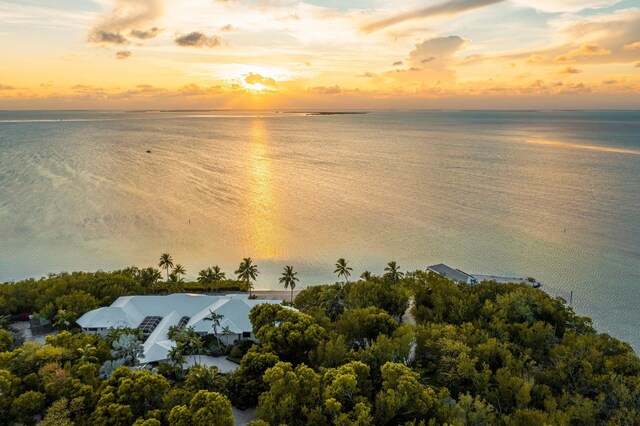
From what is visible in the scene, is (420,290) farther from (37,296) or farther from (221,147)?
(221,147)

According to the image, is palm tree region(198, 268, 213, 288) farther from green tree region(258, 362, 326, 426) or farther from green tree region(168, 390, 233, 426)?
green tree region(168, 390, 233, 426)

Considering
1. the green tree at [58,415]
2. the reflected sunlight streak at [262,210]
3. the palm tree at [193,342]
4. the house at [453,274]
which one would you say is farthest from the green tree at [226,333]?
the house at [453,274]

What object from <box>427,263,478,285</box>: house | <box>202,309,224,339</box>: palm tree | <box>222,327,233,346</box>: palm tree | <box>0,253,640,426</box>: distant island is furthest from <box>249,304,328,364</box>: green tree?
<box>427,263,478,285</box>: house

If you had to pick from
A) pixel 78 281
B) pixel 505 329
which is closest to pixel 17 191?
pixel 78 281

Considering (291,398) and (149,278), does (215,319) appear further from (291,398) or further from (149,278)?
(149,278)

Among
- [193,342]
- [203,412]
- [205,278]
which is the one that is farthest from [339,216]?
[203,412]
